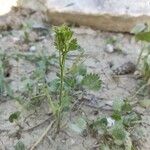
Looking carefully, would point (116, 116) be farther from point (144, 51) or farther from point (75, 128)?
point (144, 51)

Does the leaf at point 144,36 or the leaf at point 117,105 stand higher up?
the leaf at point 144,36

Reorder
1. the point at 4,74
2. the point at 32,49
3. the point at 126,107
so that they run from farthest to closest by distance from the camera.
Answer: the point at 32,49
the point at 4,74
the point at 126,107

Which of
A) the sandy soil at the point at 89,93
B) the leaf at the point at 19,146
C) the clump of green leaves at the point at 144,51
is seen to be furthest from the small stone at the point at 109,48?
the leaf at the point at 19,146

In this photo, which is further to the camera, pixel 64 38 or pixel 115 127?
pixel 115 127

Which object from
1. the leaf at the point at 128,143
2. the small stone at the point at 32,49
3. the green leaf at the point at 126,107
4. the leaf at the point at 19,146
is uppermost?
the small stone at the point at 32,49

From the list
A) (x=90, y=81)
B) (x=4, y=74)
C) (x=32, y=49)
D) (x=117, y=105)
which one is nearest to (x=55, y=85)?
(x=90, y=81)

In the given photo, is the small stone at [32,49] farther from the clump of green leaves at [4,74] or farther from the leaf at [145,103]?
the leaf at [145,103]

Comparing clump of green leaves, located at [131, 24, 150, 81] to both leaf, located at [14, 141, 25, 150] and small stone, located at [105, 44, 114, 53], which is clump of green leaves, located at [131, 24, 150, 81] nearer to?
small stone, located at [105, 44, 114, 53]

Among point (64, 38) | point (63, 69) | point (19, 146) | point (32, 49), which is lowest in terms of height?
point (19, 146)

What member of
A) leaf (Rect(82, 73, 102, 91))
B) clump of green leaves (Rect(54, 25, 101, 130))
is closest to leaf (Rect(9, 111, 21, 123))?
clump of green leaves (Rect(54, 25, 101, 130))

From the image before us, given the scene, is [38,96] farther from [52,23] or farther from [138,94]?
[52,23]

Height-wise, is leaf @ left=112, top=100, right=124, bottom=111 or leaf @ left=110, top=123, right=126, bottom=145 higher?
leaf @ left=112, top=100, right=124, bottom=111
